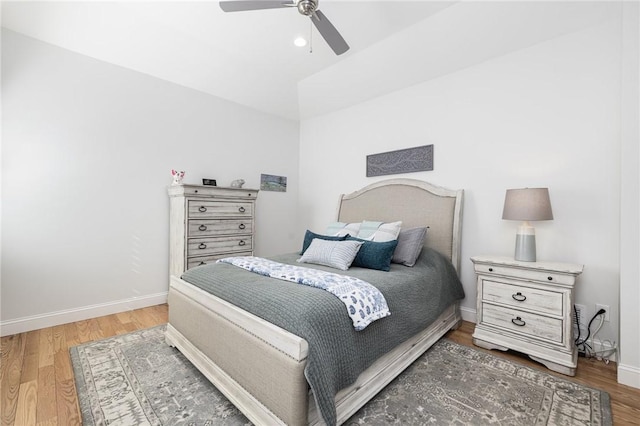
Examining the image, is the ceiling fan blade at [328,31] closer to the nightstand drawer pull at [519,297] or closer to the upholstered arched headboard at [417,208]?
the upholstered arched headboard at [417,208]

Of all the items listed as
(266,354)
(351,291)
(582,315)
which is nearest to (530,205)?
(582,315)

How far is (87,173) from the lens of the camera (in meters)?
2.80

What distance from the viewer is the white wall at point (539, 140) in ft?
7.13

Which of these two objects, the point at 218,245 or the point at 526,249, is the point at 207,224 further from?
the point at 526,249

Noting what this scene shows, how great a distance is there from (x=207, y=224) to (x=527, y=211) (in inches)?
119

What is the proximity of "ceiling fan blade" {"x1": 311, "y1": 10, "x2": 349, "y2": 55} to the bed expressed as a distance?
5.73ft

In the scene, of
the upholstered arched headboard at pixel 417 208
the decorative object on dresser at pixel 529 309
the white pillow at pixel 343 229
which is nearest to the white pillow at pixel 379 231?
the white pillow at pixel 343 229

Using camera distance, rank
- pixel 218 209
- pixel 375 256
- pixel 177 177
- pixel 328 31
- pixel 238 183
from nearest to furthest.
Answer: pixel 328 31 → pixel 375 256 → pixel 177 177 → pixel 218 209 → pixel 238 183

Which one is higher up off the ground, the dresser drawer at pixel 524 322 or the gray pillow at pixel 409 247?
the gray pillow at pixel 409 247

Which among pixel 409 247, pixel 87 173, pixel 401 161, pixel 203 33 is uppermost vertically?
pixel 203 33

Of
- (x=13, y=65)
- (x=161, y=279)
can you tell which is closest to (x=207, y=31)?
(x=13, y=65)

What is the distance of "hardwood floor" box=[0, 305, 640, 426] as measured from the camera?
1.51 metres

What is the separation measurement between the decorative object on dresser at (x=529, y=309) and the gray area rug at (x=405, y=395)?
0.16 metres

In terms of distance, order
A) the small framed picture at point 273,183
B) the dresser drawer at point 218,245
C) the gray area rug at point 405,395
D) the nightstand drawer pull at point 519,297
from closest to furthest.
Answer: the gray area rug at point 405,395 < the nightstand drawer pull at point 519,297 < the dresser drawer at point 218,245 < the small framed picture at point 273,183
